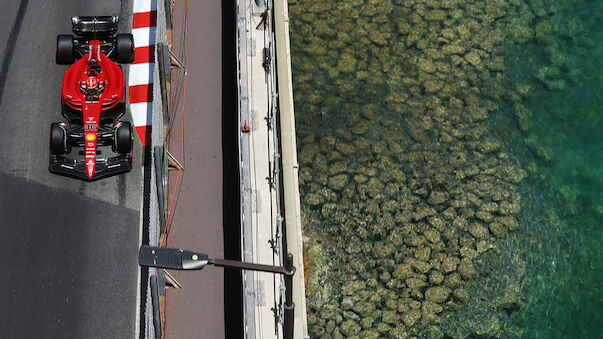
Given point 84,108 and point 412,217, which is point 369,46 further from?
point 84,108

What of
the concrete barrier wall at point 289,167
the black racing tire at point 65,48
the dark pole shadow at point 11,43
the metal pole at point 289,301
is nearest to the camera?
the metal pole at point 289,301

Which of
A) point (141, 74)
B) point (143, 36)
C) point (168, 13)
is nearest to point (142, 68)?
point (141, 74)

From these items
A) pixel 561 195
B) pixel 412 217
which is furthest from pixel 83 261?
pixel 561 195

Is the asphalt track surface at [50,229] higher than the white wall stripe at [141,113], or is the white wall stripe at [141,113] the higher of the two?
the white wall stripe at [141,113]

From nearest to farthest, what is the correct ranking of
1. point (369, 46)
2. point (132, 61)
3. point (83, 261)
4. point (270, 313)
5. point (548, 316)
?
point (270, 313) < point (83, 261) < point (132, 61) < point (548, 316) < point (369, 46)

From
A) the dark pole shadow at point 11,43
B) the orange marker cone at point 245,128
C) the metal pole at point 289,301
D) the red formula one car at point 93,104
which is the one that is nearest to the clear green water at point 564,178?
the orange marker cone at point 245,128

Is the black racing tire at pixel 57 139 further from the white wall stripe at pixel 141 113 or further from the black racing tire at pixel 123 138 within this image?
the white wall stripe at pixel 141 113
